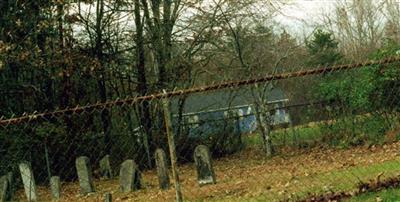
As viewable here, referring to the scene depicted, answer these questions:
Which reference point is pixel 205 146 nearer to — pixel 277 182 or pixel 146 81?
pixel 277 182

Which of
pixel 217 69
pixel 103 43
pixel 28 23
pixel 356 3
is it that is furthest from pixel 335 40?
pixel 28 23

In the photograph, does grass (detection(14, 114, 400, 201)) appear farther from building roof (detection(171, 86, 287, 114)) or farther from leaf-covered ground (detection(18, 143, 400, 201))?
building roof (detection(171, 86, 287, 114))

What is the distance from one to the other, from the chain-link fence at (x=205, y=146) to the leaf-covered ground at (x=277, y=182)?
52mm

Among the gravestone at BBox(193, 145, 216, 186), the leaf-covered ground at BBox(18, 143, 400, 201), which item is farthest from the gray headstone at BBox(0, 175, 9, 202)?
the gravestone at BBox(193, 145, 216, 186)

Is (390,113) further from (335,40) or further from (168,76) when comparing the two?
(335,40)

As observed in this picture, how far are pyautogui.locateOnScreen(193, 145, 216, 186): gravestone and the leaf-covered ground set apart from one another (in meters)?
0.23

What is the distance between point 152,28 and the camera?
75.7 feet

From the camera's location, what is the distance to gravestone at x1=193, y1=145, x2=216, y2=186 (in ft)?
42.4

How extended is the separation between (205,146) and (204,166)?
0.40 m

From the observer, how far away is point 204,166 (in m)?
13.0

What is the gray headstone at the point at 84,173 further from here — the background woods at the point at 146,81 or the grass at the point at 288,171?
the background woods at the point at 146,81

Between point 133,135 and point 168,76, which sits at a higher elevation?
point 168,76

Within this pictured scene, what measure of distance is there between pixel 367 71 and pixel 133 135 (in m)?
7.36

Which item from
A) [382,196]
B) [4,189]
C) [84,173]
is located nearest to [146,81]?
[84,173]
